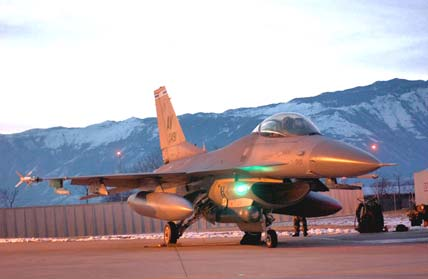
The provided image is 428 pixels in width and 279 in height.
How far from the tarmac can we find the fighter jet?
1.08 m

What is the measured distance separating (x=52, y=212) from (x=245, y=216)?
23.6 m

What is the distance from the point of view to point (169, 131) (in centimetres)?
2531

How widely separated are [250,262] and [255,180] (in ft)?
17.1

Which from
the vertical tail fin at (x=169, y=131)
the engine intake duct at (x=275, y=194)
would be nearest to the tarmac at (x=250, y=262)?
the engine intake duct at (x=275, y=194)

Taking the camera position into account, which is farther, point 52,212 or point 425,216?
point 52,212

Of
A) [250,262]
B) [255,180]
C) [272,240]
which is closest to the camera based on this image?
[250,262]

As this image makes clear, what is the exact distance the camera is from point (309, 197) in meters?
21.1

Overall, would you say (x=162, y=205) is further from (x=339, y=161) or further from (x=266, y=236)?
(x=339, y=161)

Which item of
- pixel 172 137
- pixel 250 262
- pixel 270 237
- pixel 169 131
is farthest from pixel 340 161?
pixel 169 131

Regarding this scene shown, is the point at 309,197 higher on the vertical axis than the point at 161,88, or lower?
lower

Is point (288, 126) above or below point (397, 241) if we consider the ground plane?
above

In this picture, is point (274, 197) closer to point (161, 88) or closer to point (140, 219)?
point (161, 88)

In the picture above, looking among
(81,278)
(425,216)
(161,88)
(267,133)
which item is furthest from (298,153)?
(425,216)

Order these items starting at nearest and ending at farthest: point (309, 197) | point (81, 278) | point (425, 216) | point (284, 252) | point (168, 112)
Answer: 1. point (81, 278)
2. point (284, 252)
3. point (309, 197)
4. point (168, 112)
5. point (425, 216)
